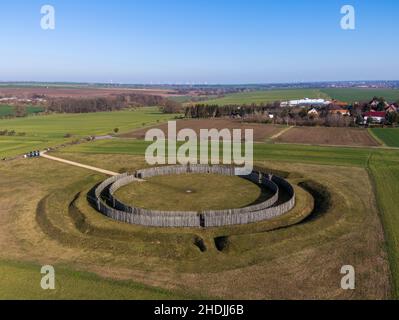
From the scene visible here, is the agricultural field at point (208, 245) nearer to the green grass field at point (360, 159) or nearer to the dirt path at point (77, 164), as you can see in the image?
the green grass field at point (360, 159)

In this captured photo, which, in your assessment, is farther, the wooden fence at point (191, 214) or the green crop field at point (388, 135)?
the green crop field at point (388, 135)

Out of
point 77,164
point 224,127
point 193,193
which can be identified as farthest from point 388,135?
point 77,164

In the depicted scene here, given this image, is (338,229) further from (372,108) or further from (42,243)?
(372,108)

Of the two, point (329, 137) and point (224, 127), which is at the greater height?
point (224, 127)

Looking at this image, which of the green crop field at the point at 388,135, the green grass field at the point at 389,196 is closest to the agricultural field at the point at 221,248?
Answer: the green grass field at the point at 389,196

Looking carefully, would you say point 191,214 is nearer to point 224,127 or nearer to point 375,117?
point 224,127

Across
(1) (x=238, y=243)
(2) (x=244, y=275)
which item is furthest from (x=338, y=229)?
(2) (x=244, y=275)
